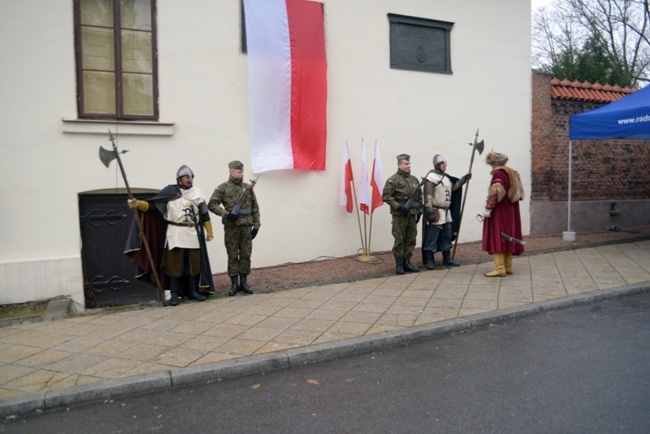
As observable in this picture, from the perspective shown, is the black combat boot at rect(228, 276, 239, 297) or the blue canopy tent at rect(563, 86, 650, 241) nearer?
the black combat boot at rect(228, 276, 239, 297)

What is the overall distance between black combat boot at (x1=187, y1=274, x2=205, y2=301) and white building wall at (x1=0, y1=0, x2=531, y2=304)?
1.76 m

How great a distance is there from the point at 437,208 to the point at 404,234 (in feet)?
2.44

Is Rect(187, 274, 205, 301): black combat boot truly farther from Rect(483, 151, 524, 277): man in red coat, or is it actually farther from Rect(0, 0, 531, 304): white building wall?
Rect(483, 151, 524, 277): man in red coat

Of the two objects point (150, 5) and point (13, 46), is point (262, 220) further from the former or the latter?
point (13, 46)

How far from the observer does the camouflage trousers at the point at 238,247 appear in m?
7.26

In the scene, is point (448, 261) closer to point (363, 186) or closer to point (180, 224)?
point (363, 186)

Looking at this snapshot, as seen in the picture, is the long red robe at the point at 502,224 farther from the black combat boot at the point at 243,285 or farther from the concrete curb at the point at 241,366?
the black combat boot at the point at 243,285

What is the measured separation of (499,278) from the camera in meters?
7.85

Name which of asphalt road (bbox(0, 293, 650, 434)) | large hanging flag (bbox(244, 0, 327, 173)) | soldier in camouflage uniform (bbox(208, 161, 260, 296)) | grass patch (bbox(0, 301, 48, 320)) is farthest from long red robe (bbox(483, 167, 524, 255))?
grass patch (bbox(0, 301, 48, 320))

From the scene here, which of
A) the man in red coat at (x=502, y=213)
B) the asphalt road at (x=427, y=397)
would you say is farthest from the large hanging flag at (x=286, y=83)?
the asphalt road at (x=427, y=397)

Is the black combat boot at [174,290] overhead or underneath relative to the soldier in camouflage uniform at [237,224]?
underneath

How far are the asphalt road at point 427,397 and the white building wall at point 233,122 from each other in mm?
4589

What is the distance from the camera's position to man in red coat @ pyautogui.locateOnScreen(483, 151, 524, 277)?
25.7 feet

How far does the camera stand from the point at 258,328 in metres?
5.70
